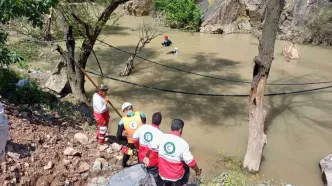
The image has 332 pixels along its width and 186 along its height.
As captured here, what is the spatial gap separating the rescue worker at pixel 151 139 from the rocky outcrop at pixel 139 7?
62.6 feet

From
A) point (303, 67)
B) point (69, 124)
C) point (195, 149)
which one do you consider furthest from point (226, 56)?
point (69, 124)

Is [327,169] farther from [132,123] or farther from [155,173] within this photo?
[132,123]

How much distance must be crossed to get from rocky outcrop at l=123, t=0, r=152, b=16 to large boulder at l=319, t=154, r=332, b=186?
17.6 metres

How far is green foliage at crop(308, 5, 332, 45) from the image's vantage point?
1756cm

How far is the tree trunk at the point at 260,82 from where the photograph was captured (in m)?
6.99

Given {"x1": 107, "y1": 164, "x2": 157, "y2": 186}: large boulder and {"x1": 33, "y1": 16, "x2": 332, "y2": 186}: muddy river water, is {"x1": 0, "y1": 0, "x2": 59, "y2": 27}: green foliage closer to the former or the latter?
{"x1": 107, "y1": 164, "x2": 157, "y2": 186}: large boulder

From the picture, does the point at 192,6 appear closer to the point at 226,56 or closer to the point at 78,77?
the point at 226,56

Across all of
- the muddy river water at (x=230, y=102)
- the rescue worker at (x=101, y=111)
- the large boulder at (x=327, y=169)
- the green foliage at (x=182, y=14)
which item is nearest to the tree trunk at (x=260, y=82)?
the muddy river water at (x=230, y=102)

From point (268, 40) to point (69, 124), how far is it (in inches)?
164

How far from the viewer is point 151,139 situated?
5.14 m

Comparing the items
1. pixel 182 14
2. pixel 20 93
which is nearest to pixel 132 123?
pixel 20 93

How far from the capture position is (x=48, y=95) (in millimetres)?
8664

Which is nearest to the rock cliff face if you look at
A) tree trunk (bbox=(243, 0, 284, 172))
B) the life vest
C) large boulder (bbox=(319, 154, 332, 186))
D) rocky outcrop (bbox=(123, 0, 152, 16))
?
rocky outcrop (bbox=(123, 0, 152, 16))

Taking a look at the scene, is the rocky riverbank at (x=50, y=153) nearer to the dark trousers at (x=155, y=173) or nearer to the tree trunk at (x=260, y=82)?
the dark trousers at (x=155, y=173)
